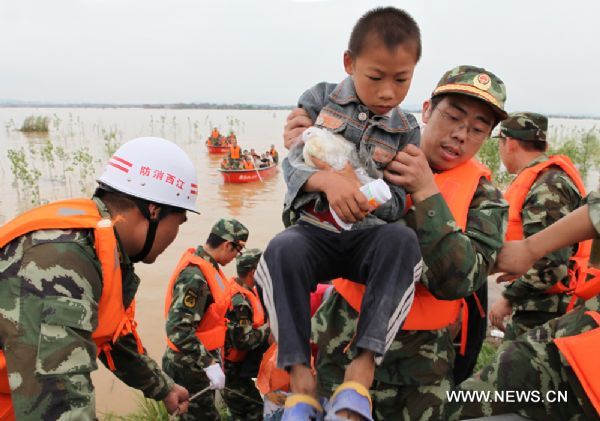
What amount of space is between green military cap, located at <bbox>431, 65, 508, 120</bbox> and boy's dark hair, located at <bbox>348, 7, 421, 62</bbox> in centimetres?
30

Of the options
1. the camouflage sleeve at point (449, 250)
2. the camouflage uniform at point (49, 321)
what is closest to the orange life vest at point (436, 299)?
the camouflage sleeve at point (449, 250)

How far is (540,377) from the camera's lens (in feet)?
5.78

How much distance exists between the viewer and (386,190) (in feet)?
5.28

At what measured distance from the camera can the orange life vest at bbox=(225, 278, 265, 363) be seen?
480 centimetres

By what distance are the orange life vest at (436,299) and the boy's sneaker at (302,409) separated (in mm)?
597

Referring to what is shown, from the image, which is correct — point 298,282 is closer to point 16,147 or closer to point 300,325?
point 300,325

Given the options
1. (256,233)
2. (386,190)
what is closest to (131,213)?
(386,190)

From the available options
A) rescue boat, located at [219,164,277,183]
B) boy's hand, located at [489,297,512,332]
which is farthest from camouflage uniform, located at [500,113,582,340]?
rescue boat, located at [219,164,277,183]

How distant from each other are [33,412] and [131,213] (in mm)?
1000

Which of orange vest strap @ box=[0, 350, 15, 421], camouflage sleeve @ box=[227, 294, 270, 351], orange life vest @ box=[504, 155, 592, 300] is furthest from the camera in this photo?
camouflage sleeve @ box=[227, 294, 270, 351]

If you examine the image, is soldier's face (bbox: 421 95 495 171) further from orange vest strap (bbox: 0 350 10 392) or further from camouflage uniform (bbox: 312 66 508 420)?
orange vest strap (bbox: 0 350 10 392)

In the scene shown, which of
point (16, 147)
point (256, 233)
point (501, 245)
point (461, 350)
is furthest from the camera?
point (16, 147)

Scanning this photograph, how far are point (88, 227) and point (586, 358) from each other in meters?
2.06

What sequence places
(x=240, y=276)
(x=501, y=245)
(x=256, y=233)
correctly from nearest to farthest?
(x=501, y=245) < (x=240, y=276) < (x=256, y=233)
